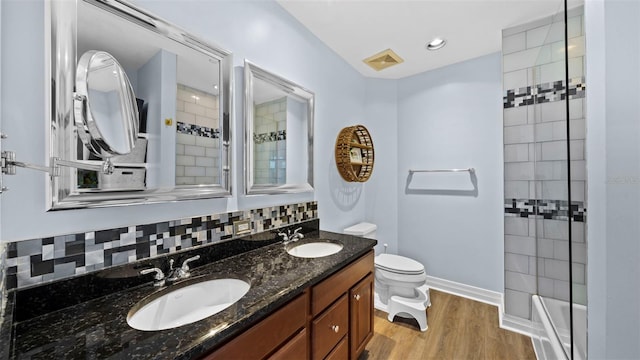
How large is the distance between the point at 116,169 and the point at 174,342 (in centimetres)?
69

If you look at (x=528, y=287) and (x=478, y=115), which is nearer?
(x=528, y=287)

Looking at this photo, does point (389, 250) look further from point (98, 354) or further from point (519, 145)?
point (98, 354)

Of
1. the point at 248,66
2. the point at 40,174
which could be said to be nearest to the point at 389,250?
the point at 248,66

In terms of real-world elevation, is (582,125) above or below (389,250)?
above

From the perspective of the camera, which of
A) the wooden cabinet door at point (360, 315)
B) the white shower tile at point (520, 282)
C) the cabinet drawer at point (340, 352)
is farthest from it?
the white shower tile at point (520, 282)

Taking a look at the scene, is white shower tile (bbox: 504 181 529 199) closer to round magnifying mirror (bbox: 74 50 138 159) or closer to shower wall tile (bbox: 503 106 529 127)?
shower wall tile (bbox: 503 106 529 127)

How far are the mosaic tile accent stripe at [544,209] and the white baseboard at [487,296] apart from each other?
2.78 feet

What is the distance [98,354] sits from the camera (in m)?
0.59

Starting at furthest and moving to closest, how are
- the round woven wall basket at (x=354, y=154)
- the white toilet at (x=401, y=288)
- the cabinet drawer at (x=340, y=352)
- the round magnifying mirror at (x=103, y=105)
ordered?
the round woven wall basket at (x=354, y=154) → the white toilet at (x=401, y=288) → the cabinet drawer at (x=340, y=352) → the round magnifying mirror at (x=103, y=105)

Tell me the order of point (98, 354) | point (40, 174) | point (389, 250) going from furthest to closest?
point (389, 250) < point (40, 174) < point (98, 354)

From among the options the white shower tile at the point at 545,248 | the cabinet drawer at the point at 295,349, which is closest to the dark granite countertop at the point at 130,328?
the cabinet drawer at the point at 295,349

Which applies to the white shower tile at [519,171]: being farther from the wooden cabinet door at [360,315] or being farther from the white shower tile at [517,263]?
the wooden cabinet door at [360,315]

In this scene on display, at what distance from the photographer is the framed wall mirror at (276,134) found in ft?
4.80

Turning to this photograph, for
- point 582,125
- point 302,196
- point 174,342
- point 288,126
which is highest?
point 288,126
